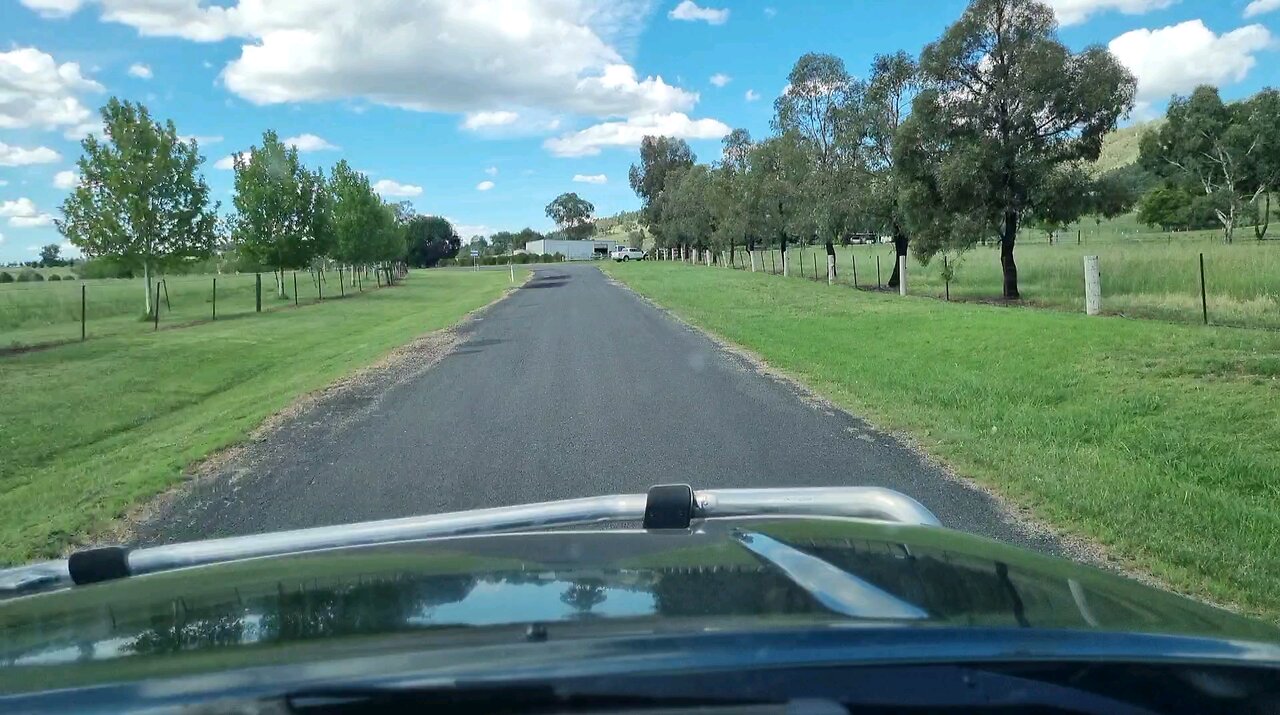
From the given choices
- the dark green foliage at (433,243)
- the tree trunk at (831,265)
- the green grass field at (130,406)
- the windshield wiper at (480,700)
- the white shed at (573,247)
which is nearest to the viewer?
the windshield wiper at (480,700)

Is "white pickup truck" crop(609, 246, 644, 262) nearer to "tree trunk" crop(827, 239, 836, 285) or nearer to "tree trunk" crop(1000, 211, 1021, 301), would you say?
"tree trunk" crop(827, 239, 836, 285)

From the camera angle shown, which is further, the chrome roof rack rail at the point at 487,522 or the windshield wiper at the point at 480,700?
the chrome roof rack rail at the point at 487,522

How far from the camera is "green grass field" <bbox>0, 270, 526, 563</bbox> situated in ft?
28.1

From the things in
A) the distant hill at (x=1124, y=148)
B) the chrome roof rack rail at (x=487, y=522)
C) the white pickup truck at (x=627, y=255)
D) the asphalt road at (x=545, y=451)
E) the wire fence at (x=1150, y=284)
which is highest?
the distant hill at (x=1124, y=148)

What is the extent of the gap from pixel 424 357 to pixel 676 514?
16052 mm

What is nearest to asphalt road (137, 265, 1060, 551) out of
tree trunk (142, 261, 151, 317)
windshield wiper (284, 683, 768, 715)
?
windshield wiper (284, 683, 768, 715)

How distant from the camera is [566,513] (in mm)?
3164

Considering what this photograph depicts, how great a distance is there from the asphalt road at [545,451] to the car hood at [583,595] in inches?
161

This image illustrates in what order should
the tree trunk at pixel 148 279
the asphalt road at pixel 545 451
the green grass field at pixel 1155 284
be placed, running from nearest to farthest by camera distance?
the asphalt road at pixel 545 451 → the green grass field at pixel 1155 284 → the tree trunk at pixel 148 279

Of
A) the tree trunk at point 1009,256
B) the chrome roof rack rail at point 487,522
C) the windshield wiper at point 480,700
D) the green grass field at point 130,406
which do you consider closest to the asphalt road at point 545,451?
the green grass field at point 130,406

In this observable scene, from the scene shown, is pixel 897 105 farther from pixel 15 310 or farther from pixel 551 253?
pixel 551 253

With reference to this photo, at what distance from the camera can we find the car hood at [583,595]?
6.51 feet

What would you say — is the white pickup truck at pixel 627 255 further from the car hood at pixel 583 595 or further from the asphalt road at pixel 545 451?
the car hood at pixel 583 595

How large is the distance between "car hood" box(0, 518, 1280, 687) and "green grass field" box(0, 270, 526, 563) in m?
5.41
